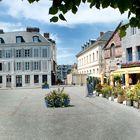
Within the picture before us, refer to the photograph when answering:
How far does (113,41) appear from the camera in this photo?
174ft

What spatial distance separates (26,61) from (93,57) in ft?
44.3

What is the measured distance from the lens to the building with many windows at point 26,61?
8094 centimetres

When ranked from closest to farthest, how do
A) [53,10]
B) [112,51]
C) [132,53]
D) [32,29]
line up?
[53,10], [132,53], [112,51], [32,29]

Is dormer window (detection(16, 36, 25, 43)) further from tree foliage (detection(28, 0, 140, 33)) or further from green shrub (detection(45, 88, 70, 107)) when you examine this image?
tree foliage (detection(28, 0, 140, 33))

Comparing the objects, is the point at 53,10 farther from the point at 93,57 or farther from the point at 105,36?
the point at 93,57

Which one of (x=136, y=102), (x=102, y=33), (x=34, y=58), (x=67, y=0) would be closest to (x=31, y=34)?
(x=34, y=58)

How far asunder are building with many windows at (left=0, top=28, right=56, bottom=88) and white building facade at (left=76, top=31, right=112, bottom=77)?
7733 mm


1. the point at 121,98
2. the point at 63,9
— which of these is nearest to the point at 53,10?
the point at 63,9

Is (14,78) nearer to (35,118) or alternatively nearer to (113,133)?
(35,118)

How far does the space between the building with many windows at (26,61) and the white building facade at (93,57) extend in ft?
25.4

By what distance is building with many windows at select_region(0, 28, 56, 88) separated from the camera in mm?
80938

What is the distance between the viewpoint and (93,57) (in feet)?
255

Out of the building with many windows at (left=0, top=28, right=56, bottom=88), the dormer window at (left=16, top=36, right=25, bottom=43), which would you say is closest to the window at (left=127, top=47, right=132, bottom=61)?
the building with many windows at (left=0, top=28, right=56, bottom=88)

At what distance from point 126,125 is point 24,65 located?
68.0m
